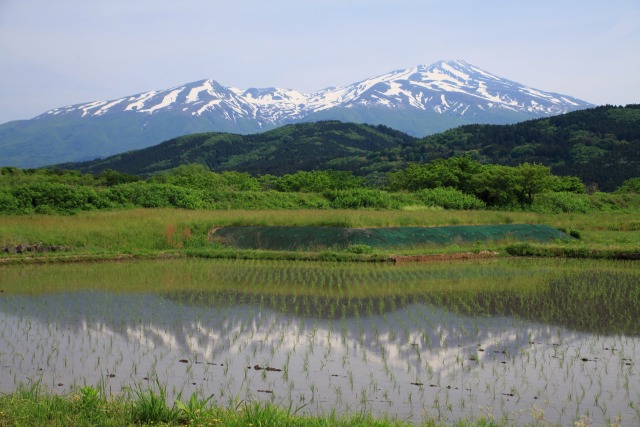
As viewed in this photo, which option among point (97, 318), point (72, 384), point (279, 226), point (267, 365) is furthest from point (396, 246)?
point (72, 384)

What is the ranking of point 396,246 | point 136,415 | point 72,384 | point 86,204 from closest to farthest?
point 136,415, point 72,384, point 396,246, point 86,204

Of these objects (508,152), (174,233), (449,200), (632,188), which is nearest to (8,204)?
(174,233)

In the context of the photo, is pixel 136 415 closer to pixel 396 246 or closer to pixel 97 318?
pixel 97 318

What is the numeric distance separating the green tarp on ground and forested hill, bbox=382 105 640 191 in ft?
231

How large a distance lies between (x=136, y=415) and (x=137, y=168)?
180 metres

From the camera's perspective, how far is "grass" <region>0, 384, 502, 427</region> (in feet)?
19.9

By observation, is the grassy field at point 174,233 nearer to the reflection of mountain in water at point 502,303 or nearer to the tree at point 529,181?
the reflection of mountain in water at point 502,303

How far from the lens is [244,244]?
24.6 metres

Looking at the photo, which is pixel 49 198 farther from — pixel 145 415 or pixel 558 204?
pixel 558 204

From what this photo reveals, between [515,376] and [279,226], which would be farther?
[279,226]

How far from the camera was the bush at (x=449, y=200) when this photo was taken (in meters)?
40.9

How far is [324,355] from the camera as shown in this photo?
9609 mm

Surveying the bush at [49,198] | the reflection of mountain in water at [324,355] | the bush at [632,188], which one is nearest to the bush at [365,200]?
the bush at [49,198]

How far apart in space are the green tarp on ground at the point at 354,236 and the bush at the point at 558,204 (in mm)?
16005
